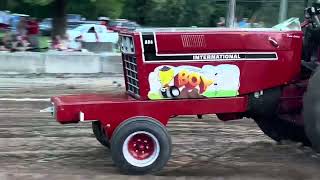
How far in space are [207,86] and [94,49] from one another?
13658 millimetres

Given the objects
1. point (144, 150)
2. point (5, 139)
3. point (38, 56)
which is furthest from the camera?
point (38, 56)

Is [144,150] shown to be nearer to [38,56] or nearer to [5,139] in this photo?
[5,139]

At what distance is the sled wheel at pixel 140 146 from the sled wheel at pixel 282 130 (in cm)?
148

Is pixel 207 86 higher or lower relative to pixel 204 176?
higher

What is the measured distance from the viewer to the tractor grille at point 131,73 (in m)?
6.52

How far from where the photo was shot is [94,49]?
779 inches

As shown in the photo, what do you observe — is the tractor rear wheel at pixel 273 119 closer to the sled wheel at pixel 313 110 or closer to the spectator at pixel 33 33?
the sled wheel at pixel 313 110

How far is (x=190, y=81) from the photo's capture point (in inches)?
251

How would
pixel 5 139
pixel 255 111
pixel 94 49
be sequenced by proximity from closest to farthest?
pixel 255 111, pixel 5 139, pixel 94 49

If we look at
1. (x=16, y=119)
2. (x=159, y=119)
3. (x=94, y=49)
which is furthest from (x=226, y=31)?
(x=94, y=49)

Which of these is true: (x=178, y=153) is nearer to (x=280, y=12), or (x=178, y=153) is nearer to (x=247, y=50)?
(x=247, y=50)

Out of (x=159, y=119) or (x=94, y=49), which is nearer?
(x=159, y=119)

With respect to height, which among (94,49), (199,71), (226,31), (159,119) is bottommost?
(94,49)

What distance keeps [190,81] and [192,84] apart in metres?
0.04
